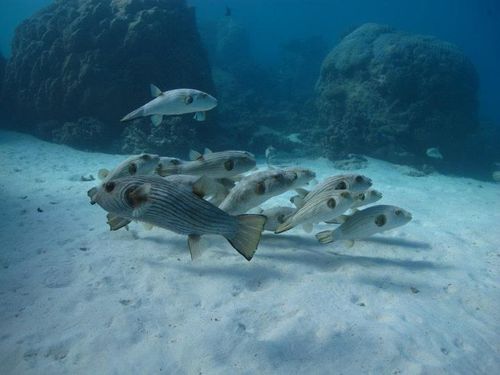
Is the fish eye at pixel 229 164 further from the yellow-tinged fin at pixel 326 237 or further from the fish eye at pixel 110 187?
the fish eye at pixel 110 187

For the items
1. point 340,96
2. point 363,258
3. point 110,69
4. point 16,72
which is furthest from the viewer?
→ point 340,96

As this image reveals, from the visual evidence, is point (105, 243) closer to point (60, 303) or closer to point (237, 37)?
point (60, 303)

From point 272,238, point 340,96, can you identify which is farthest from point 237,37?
point 272,238

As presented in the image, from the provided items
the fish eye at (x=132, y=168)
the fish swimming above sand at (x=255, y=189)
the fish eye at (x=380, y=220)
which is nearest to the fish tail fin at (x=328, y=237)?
the fish eye at (x=380, y=220)

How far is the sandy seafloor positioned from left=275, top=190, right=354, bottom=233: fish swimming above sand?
722 mm

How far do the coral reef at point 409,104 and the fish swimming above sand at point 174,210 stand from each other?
43.6 feet

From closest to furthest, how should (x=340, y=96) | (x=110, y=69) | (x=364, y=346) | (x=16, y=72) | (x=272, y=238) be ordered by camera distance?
(x=364, y=346) → (x=272, y=238) → (x=110, y=69) → (x=16, y=72) → (x=340, y=96)

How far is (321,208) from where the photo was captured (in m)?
4.17

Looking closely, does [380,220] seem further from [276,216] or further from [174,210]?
[174,210]

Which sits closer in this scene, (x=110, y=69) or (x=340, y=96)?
(x=110, y=69)

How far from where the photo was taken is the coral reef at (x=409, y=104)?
15.5m

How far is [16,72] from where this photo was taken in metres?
15.2

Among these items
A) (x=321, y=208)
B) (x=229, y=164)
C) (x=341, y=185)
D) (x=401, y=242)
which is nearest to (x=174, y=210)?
(x=229, y=164)

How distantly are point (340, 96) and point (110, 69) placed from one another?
1198 cm
